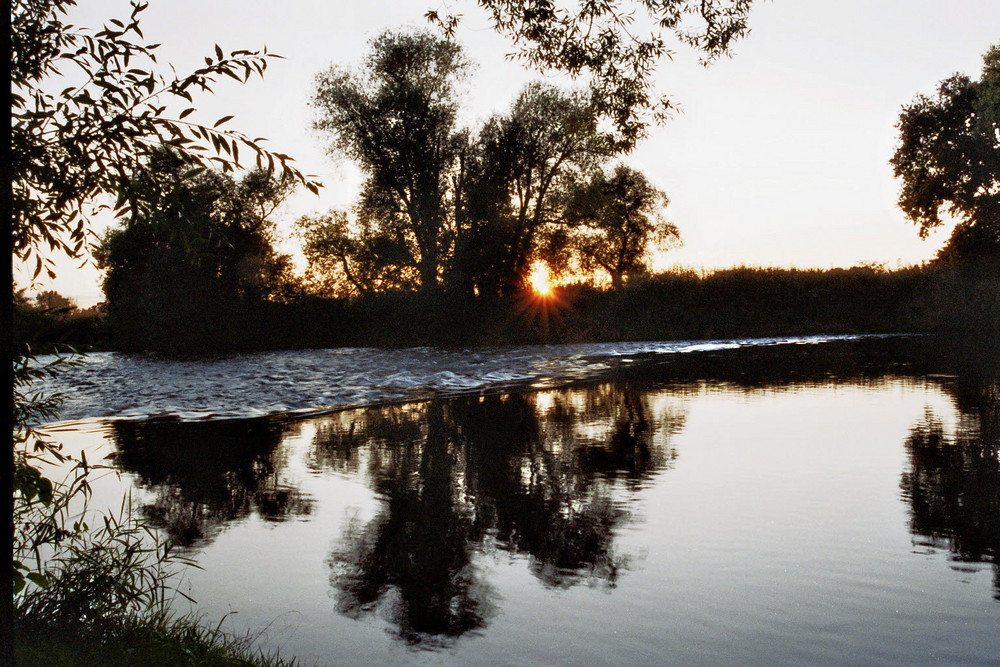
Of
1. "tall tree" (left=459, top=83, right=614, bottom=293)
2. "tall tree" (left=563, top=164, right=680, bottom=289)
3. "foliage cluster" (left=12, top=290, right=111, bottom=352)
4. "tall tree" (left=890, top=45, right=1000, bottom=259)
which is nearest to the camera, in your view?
"foliage cluster" (left=12, top=290, right=111, bottom=352)

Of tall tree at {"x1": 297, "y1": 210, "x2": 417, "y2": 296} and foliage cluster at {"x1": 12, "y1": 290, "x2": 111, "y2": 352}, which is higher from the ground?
tall tree at {"x1": 297, "y1": 210, "x2": 417, "y2": 296}

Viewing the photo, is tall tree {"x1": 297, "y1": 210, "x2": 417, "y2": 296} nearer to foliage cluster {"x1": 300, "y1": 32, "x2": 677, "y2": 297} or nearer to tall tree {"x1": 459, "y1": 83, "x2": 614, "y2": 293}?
foliage cluster {"x1": 300, "y1": 32, "x2": 677, "y2": 297}

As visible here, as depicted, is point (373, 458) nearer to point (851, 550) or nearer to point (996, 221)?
point (851, 550)

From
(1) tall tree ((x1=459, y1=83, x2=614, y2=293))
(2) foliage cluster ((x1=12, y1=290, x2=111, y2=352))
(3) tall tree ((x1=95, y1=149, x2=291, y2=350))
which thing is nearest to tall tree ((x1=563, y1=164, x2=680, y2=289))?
(1) tall tree ((x1=459, y1=83, x2=614, y2=293))

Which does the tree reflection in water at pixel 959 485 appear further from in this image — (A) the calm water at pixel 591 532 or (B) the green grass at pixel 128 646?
(B) the green grass at pixel 128 646

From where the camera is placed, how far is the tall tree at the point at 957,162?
4200cm

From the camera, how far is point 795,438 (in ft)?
33.4

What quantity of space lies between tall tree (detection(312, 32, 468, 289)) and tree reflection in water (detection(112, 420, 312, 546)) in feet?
81.9

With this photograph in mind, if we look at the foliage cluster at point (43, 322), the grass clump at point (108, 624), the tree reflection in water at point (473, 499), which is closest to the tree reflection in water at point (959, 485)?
the tree reflection in water at point (473, 499)

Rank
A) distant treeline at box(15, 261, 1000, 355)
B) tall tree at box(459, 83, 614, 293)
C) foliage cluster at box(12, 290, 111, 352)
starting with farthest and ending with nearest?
tall tree at box(459, 83, 614, 293), distant treeline at box(15, 261, 1000, 355), foliage cluster at box(12, 290, 111, 352)

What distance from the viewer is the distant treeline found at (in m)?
33.9

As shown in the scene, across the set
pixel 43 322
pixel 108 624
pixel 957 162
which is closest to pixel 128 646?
pixel 108 624

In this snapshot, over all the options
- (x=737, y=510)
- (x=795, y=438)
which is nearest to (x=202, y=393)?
(x=795, y=438)

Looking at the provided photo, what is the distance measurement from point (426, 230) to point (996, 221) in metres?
29.8
